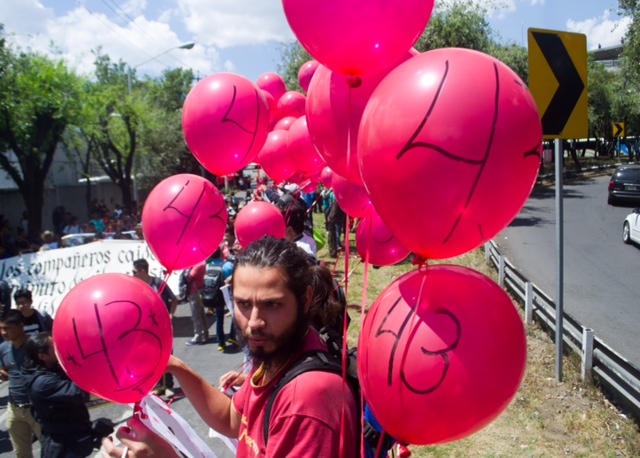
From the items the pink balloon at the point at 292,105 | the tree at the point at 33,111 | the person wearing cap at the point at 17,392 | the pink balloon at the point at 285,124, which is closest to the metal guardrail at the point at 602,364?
the pink balloon at the point at 285,124

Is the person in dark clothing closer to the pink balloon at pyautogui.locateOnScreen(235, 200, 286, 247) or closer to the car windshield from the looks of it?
the pink balloon at pyautogui.locateOnScreen(235, 200, 286, 247)

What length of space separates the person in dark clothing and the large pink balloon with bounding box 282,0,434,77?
3.14 m

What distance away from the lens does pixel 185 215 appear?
8.98ft

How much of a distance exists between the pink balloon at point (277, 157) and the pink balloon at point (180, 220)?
1348mm

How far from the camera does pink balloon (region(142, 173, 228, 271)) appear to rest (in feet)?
8.95

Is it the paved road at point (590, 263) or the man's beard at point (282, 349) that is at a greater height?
the man's beard at point (282, 349)

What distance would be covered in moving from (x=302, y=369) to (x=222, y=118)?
1.77 meters

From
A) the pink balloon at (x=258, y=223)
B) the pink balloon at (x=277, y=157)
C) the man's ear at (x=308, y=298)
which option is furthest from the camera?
the pink balloon at (x=277, y=157)

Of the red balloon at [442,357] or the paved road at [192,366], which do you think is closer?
the red balloon at [442,357]

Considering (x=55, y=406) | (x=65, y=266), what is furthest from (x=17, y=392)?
(x=65, y=266)

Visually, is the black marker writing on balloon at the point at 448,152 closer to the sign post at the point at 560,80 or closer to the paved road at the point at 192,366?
the sign post at the point at 560,80

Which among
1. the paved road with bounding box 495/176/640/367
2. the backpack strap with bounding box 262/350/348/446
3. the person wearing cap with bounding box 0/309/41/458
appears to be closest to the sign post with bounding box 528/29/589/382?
the paved road with bounding box 495/176/640/367

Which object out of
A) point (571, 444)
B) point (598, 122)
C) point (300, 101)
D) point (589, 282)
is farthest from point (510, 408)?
point (598, 122)

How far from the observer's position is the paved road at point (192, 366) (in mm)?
5059
